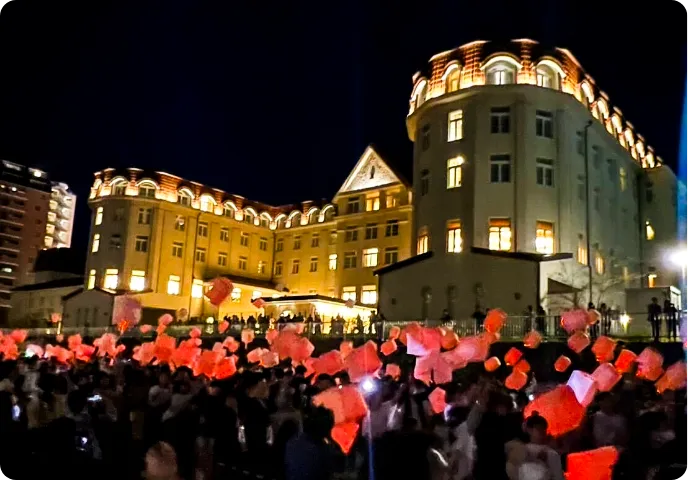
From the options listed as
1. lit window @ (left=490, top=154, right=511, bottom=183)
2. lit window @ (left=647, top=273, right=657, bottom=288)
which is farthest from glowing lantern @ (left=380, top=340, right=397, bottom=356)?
lit window @ (left=647, top=273, right=657, bottom=288)

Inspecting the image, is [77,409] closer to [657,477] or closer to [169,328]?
[657,477]

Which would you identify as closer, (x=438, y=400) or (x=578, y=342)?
(x=438, y=400)

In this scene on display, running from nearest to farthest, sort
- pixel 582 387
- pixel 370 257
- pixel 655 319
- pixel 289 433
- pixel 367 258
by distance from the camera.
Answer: pixel 289 433 < pixel 582 387 < pixel 655 319 < pixel 370 257 < pixel 367 258

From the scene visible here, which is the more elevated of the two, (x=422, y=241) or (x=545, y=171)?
(x=545, y=171)

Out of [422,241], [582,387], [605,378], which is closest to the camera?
[582,387]

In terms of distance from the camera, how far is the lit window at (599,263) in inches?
1547

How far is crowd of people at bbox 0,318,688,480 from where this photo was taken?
728cm

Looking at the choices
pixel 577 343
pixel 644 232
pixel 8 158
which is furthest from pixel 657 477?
pixel 8 158

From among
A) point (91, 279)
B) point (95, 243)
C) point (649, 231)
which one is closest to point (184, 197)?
point (95, 243)

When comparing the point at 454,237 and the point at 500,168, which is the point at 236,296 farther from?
the point at 500,168

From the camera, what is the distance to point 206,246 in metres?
62.2

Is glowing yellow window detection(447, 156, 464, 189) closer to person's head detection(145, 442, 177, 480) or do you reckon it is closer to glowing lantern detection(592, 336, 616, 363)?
glowing lantern detection(592, 336, 616, 363)

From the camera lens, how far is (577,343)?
2238 cm

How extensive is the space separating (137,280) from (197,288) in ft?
18.8
